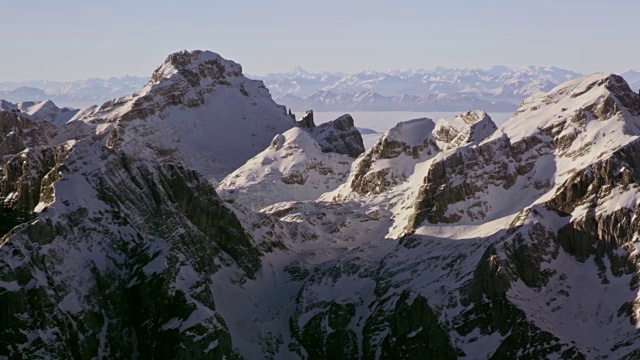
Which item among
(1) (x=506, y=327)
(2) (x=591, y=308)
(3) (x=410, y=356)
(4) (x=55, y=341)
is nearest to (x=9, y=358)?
(4) (x=55, y=341)

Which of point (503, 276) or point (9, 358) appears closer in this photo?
point (9, 358)

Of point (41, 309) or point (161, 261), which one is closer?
point (41, 309)

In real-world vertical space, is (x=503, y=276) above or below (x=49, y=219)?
below

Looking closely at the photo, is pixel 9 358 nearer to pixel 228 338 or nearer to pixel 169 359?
pixel 169 359

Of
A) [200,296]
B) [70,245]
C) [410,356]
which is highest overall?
[70,245]

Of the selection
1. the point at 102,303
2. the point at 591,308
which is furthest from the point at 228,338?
the point at 591,308

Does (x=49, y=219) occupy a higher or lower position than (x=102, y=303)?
higher

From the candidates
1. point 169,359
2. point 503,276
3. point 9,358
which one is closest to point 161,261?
point 169,359

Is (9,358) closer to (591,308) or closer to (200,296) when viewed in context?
(200,296)
